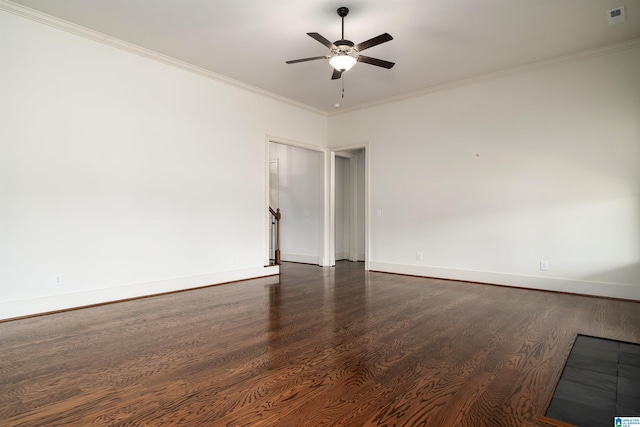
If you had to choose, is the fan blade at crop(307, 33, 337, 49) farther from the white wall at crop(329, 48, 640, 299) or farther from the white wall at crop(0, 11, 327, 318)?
the white wall at crop(329, 48, 640, 299)

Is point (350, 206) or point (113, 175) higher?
point (113, 175)

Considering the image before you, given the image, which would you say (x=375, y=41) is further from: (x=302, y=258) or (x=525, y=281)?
(x=302, y=258)

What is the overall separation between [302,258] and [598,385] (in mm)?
6096

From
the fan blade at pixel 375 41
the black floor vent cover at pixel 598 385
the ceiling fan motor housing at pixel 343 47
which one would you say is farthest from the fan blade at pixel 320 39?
the black floor vent cover at pixel 598 385

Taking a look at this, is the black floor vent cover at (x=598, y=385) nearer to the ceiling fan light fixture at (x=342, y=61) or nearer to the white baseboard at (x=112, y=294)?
the ceiling fan light fixture at (x=342, y=61)

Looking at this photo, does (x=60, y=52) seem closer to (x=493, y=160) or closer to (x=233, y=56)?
(x=233, y=56)

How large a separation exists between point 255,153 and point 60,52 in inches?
113

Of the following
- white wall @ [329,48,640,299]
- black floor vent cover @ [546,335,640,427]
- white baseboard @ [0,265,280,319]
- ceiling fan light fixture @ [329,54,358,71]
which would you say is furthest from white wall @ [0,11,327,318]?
black floor vent cover @ [546,335,640,427]

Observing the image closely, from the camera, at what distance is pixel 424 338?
3.02m

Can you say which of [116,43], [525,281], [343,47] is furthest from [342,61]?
[525,281]

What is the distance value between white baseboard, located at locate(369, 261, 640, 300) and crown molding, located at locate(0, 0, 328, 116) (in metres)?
3.86

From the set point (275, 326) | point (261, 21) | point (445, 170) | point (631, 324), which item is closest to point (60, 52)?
point (261, 21)

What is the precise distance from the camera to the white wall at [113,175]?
3.68m

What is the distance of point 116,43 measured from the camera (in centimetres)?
434
